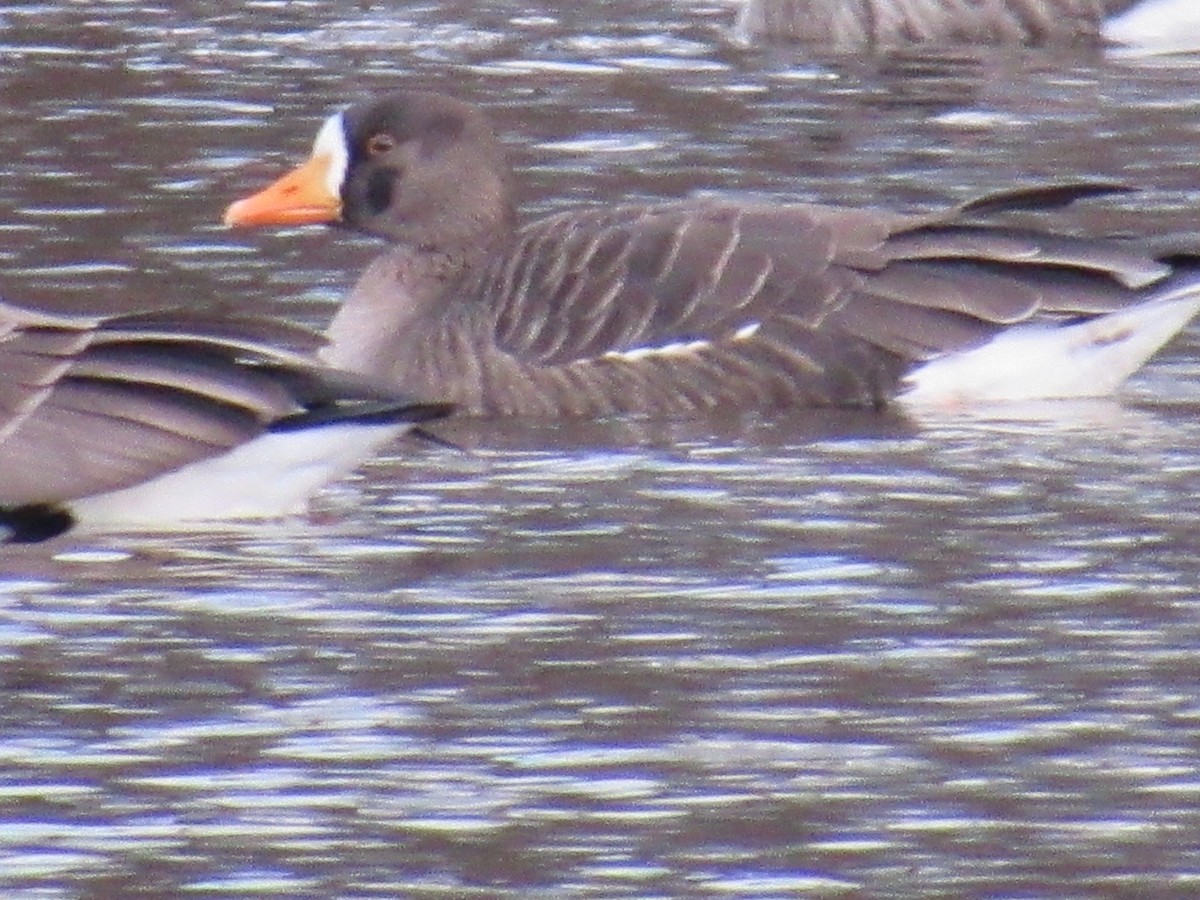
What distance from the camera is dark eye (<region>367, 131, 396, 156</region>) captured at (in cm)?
1323

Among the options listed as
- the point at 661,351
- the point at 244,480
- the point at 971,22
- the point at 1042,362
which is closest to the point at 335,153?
the point at 661,351

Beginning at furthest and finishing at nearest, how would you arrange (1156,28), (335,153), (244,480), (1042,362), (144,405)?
(1156,28) < (335,153) < (1042,362) < (244,480) < (144,405)

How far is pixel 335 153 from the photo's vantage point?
43.3 ft

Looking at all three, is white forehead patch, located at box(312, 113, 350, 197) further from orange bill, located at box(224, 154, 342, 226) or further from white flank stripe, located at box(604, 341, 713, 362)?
white flank stripe, located at box(604, 341, 713, 362)

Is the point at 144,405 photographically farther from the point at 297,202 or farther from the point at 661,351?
the point at 297,202

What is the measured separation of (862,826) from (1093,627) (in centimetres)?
179

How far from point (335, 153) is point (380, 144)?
17cm

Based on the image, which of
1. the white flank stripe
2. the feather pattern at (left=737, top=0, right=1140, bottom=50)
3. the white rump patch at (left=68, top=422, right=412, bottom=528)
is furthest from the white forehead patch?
the feather pattern at (left=737, top=0, right=1140, bottom=50)

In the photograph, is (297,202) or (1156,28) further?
(1156,28)

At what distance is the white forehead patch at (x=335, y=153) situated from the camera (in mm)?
13164

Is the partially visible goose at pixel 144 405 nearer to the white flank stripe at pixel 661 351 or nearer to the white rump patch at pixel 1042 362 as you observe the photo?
the white flank stripe at pixel 661 351

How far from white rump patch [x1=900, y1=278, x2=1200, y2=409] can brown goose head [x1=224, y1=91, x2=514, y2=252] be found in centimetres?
A: 181

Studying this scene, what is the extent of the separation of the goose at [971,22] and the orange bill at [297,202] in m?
7.60

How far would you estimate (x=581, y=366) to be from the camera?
40.7 feet
